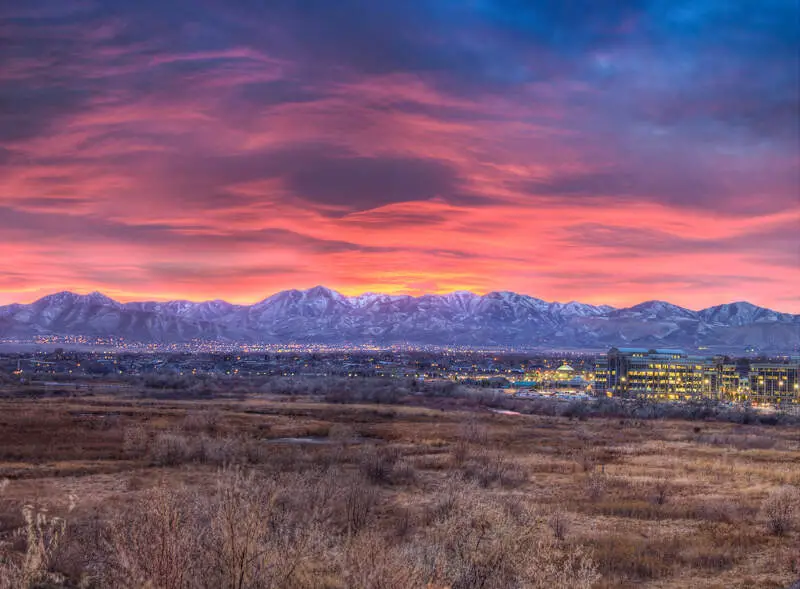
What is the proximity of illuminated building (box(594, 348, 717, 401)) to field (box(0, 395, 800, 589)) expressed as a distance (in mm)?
89818

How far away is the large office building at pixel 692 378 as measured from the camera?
139 m

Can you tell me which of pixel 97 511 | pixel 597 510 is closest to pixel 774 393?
pixel 597 510

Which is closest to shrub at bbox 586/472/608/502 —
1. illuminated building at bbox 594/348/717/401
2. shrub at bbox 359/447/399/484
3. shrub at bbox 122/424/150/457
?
shrub at bbox 359/447/399/484

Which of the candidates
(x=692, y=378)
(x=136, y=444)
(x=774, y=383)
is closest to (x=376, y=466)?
(x=136, y=444)

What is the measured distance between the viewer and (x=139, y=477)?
29.6 metres

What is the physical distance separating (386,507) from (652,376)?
139882 mm

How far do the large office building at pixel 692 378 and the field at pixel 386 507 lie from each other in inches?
3439

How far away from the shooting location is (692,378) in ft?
500

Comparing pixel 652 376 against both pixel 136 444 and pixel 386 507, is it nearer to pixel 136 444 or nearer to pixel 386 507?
pixel 136 444

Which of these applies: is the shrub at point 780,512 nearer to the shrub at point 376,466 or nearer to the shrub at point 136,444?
the shrub at point 376,466

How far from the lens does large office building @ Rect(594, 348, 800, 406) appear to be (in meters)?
139

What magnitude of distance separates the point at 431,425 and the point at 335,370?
11456 centimetres

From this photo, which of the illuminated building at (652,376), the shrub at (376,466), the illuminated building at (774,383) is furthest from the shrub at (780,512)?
the illuminated building at (652,376)

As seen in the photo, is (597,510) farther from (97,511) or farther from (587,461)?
(97,511)
